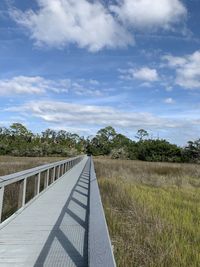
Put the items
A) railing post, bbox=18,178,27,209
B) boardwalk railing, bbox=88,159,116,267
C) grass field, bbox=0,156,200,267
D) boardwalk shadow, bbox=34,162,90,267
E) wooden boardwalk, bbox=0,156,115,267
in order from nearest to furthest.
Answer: boardwalk railing, bbox=88,159,116,267 → wooden boardwalk, bbox=0,156,115,267 → boardwalk shadow, bbox=34,162,90,267 → grass field, bbox=0,156,200,267 → railing post, bbox=18,178,27,209

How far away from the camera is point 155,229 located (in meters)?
6.46

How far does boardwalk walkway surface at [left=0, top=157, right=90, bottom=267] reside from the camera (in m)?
4.36

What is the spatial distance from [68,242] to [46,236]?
1.67ft

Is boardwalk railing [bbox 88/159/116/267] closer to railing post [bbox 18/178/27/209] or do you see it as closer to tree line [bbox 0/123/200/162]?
railing post [bbox 18/178/27/209]

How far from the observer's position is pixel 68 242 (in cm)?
515

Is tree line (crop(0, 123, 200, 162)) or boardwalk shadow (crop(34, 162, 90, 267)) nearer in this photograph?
boardwalk shadow (crop(34, 162, 90, 267))

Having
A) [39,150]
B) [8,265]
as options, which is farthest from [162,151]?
[8,265]

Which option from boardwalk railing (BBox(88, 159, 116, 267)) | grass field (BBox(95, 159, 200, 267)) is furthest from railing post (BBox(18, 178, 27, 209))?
boardwalk railing (BBox(88, 159, 116, 267))

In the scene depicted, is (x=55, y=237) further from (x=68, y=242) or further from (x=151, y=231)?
(x=151, y=231)

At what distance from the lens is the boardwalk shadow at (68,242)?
4.32 meters

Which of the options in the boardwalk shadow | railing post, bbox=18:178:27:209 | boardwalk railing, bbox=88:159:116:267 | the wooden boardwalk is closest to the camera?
boardwalk railing, bbox=88:159:116:267

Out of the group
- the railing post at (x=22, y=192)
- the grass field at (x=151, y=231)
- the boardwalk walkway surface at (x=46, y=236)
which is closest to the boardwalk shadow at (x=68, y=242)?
the boardwalk walkway surface at (x=46, y=236)

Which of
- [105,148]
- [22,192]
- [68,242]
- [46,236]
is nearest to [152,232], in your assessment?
[68,242]

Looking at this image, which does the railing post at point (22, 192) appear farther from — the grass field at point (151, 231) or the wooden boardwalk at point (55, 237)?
the grass field at point (151, 231)
